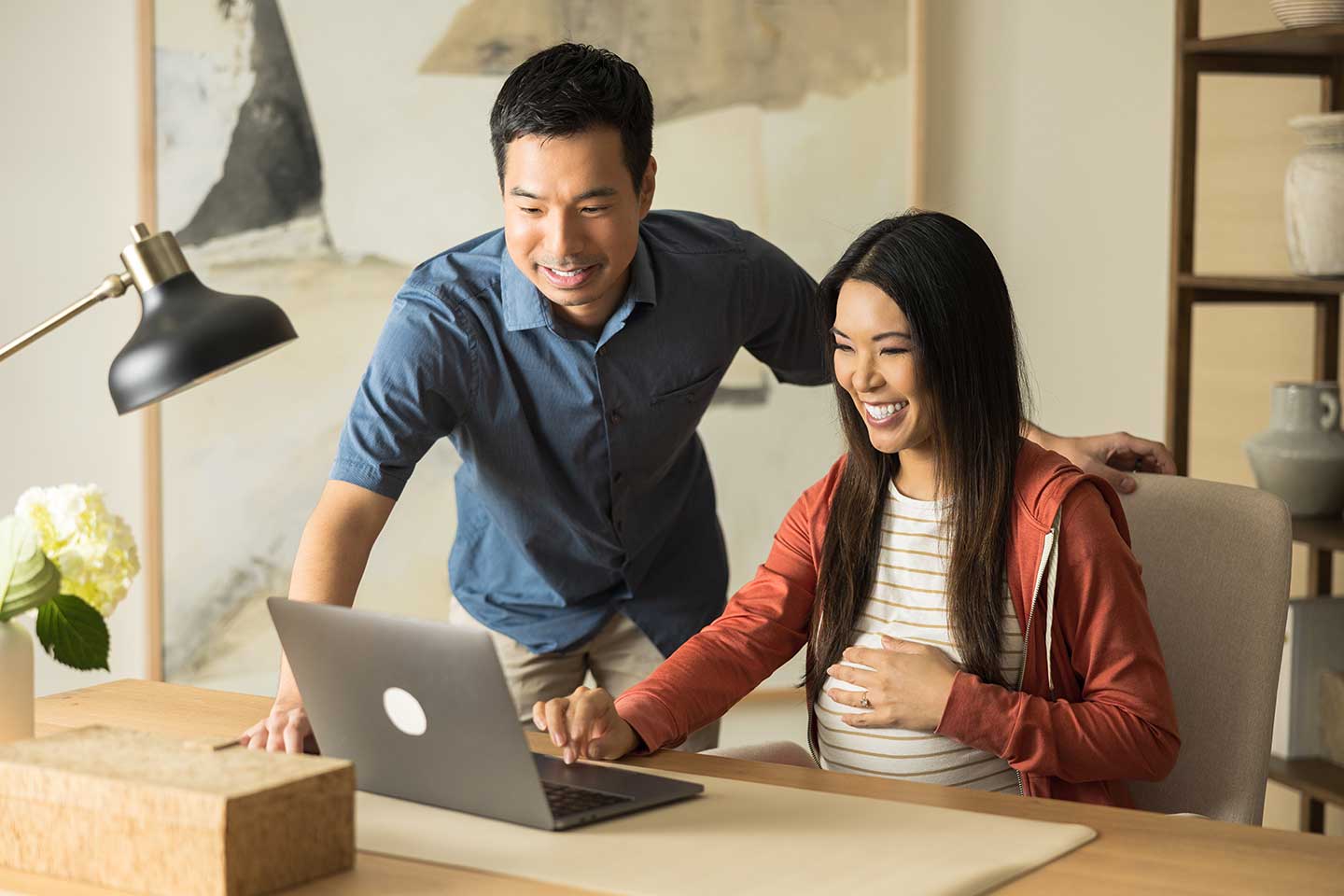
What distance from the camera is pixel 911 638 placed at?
1.63 metres

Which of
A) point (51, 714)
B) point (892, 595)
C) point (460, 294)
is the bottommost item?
point (51, 714)

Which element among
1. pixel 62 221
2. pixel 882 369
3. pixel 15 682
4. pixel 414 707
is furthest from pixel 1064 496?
pixel 62 221

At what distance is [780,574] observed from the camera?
177cm

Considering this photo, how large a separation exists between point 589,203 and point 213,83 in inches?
47.8

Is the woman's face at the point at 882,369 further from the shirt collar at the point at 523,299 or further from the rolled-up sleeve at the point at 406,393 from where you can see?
the rolled-up sleeve at the point at 406,393

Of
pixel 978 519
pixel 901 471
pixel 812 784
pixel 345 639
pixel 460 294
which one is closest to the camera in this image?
pixel 345 639

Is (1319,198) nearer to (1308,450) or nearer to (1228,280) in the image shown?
(1228,280)

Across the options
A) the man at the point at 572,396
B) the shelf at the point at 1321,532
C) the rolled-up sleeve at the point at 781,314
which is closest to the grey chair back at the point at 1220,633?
the man at the point at 572,396

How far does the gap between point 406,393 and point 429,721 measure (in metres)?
0.64

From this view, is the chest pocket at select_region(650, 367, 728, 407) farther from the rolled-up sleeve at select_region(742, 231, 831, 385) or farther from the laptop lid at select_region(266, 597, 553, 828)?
the laptop lid at select_region(266, 597, 553, 828)

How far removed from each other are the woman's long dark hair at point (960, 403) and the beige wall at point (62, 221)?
1576 mm

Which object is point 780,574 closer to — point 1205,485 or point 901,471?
point 901,471

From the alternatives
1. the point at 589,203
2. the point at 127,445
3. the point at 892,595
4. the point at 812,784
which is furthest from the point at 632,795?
the point at 127,445

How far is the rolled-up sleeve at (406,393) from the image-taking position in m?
1.83
